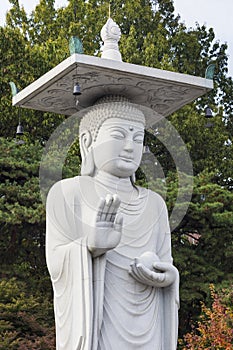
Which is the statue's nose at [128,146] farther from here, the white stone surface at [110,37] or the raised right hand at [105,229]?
the white stone surface at [110,37]

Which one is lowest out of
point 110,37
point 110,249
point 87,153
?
point 110,249

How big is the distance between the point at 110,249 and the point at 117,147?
83 cm

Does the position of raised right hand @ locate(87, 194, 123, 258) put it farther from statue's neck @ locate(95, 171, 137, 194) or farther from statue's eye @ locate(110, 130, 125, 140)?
statue's eye @ locate(110, 130, 125, 140)

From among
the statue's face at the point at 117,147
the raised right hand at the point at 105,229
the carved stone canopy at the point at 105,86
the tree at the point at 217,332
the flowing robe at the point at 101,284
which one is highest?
the carved stone canopy at the point at 105,86

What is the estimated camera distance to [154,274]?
577 centimetres

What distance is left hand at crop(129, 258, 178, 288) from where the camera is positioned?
5.75 meters

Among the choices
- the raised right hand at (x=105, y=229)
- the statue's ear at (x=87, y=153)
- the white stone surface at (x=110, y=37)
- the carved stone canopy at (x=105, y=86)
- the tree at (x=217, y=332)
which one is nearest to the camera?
the raised right hand at (x=105, y=229)

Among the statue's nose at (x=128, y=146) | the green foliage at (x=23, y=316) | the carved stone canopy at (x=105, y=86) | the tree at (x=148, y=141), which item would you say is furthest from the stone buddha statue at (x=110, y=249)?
the green foliage at (x=23, y=316)

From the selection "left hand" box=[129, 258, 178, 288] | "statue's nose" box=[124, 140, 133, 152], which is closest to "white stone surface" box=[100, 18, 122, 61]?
"statue's nose" box=[124, 140, 133, 152]

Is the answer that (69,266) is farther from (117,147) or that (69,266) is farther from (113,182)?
(117,147)

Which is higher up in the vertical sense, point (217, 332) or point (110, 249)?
point (110, 249)

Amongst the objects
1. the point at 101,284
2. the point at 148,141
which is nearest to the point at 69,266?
the point at 101,284

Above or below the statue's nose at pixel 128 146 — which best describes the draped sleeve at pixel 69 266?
below

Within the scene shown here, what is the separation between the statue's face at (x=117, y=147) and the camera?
19.7 ft
